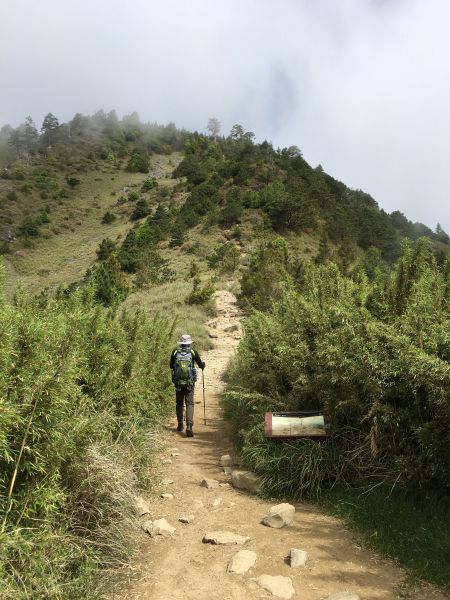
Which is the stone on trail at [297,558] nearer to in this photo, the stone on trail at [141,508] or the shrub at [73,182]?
the stone on trail at [141,508]

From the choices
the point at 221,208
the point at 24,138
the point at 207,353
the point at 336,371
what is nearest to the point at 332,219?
the point at 221,208

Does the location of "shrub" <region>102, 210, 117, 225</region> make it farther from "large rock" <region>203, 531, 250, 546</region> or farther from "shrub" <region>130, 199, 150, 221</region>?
"large rock" <region>203, 531, 250, 546</region>

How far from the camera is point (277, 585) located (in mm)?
3578

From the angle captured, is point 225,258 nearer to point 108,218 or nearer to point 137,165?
point 108,218

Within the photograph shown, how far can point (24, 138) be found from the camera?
97.0m

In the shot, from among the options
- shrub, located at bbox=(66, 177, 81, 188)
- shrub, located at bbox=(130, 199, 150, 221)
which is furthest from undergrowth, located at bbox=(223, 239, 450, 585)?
shrub, located at bbox=(66, 177, 81, 188)

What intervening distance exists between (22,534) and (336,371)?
360cm

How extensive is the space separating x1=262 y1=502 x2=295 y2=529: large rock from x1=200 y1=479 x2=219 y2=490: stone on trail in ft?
4.04

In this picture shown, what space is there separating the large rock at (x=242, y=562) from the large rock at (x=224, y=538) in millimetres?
227

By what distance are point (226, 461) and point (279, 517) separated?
2.12 meters

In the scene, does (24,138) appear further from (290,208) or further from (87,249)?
(290,208)

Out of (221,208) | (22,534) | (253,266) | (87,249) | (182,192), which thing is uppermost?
(182,192)

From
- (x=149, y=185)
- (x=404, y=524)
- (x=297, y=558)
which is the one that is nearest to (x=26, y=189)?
(x=149, y=185)

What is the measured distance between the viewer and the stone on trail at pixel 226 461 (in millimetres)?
6572
